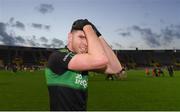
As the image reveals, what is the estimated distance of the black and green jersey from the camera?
4.08 metres

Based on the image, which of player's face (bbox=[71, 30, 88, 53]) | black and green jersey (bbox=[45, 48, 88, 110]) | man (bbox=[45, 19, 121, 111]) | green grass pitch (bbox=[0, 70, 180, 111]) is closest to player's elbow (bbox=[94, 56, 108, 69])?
man (bbox=[45, 19, 121, 111])

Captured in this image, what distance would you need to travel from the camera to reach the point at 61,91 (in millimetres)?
4086

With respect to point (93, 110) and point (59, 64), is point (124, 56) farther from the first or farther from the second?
point (59, 64)

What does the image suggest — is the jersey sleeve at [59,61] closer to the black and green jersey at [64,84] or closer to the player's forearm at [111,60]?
the black and green jersey at [64,84]

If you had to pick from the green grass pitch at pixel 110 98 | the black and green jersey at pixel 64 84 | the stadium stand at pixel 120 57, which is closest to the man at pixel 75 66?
the black and green jersey at pixel 64 84

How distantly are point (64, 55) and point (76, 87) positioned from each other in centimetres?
32

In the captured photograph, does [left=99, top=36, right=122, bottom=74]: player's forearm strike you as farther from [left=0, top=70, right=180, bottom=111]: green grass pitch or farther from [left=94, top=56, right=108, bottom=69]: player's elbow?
[left=0, top=70, right=180, bottom=111]: green grass pitch

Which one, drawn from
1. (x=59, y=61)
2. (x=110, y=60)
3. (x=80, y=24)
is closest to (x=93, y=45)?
(x=80, y=24)

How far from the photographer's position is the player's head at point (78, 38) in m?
3.99

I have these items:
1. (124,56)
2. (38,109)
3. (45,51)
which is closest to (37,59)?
(45,51)

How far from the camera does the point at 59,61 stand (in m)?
4.14

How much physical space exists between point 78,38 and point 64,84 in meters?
0.45

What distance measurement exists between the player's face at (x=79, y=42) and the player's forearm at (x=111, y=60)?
11.3 inches

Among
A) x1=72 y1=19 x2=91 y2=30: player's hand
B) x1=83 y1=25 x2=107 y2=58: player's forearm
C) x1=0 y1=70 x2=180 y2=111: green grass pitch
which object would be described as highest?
x1=72 y1=19 x2=91 y2=30: player's hand
